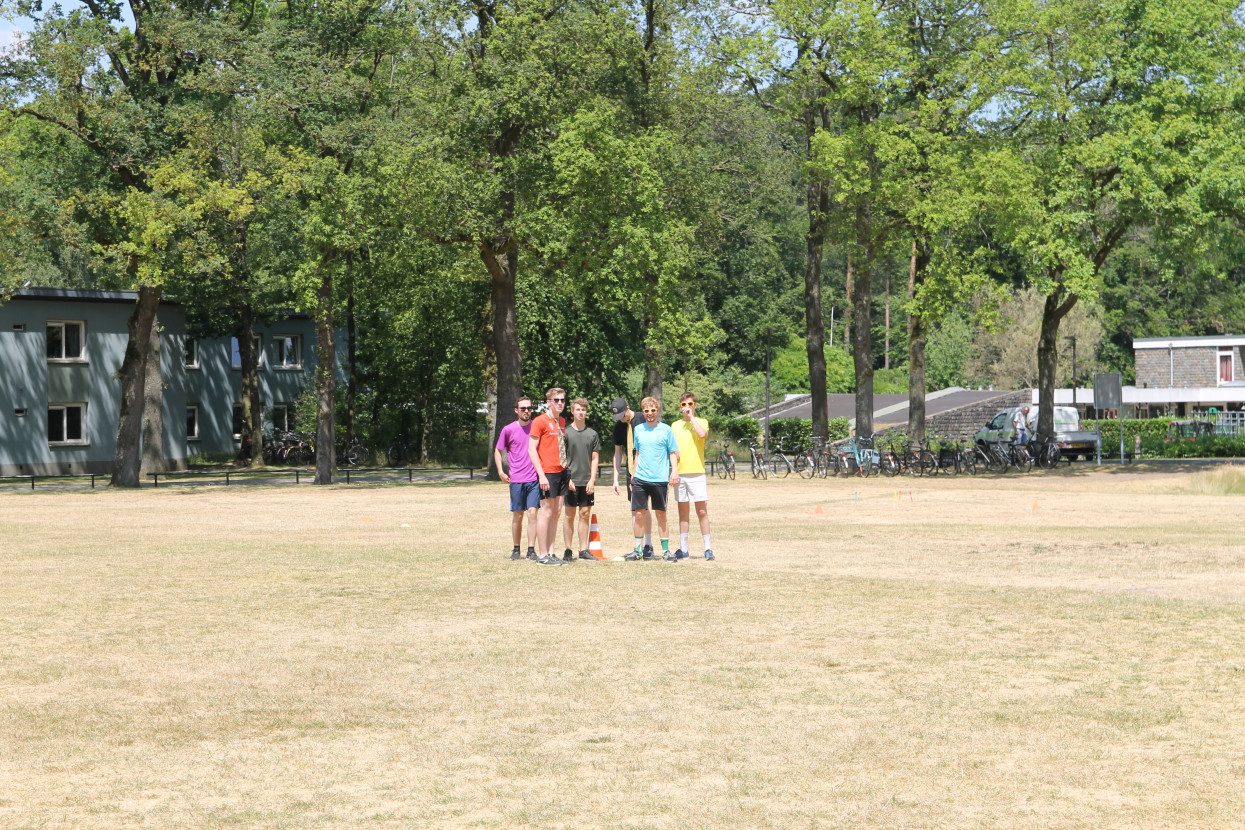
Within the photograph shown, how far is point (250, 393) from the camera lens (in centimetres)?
5441

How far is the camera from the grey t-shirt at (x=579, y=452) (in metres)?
16.9

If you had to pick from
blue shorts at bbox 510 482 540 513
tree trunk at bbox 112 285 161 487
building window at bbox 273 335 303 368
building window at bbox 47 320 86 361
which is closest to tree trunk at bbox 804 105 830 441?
tree trunk at bbox 112 285 161 487

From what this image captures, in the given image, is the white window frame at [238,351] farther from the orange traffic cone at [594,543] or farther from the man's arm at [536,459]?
the man's arm at [536,459]

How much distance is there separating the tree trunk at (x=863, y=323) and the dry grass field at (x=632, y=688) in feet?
79.7

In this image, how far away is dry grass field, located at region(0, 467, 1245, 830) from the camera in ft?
21.5

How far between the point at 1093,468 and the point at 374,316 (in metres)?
27.6

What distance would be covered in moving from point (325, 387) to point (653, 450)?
25.3 meters

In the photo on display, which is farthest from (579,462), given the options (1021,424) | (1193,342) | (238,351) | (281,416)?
(1193,342)

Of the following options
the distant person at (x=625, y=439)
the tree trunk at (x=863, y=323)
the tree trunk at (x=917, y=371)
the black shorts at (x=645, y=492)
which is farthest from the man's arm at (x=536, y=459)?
the tree trunk at (x=917, y=371)

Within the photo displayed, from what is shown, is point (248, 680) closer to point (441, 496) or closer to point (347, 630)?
point (347, 630)

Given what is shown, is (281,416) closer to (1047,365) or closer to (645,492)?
(1047,365)

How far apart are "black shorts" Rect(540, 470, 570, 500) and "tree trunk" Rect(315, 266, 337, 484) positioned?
2451 centimetres

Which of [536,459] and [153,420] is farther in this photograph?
[153,420]

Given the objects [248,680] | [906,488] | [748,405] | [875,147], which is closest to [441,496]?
[906,488]
